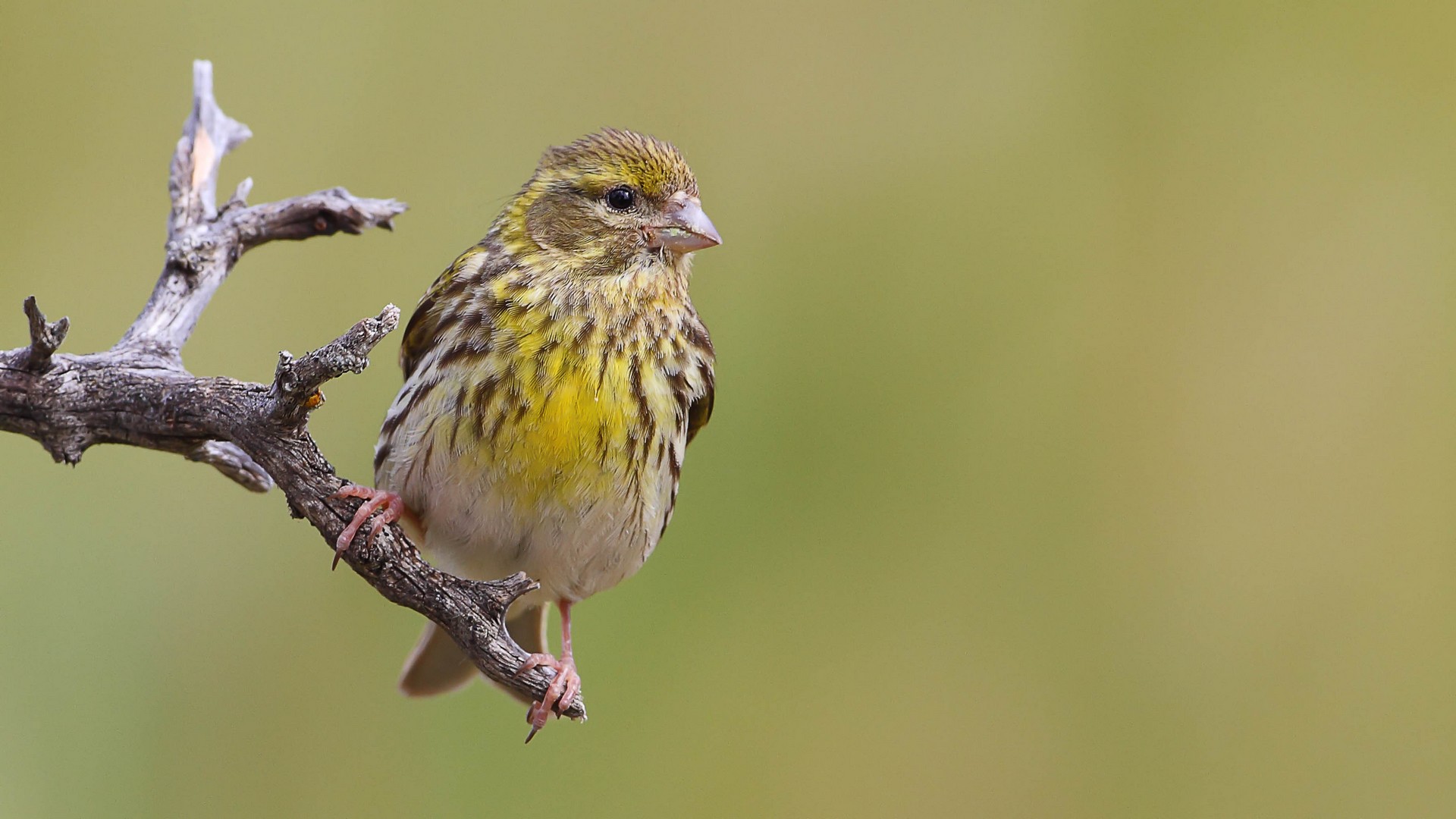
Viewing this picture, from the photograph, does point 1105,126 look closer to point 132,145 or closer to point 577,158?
point 577,158

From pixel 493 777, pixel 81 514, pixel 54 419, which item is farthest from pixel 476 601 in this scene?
pixel 81 514

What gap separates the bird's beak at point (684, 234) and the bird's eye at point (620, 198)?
0.09 metres

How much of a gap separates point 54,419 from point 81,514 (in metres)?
1.87

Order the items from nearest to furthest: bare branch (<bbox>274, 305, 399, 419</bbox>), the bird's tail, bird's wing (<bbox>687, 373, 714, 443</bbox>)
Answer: bare branch (<bbox>274, 305, 399, 419</bbox>) → bird's wing (<bbox>687, 373, 714, 443</bbox>) → the bird's tail

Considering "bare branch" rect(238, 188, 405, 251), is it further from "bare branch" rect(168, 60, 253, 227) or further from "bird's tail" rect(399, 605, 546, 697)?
"bird's tail" rect(399, 605, 546, 697)

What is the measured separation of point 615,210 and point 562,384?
473mm

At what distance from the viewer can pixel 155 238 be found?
498cm

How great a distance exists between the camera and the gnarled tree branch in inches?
100

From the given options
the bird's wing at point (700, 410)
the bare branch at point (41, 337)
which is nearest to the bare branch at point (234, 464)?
the bare branch at point (41, 337)

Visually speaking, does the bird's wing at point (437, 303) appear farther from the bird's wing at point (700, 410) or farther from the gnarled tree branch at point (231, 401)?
the bird's wing at point (700, 410)

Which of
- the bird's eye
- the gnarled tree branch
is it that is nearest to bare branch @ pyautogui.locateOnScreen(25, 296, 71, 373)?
the gnarled tree branch

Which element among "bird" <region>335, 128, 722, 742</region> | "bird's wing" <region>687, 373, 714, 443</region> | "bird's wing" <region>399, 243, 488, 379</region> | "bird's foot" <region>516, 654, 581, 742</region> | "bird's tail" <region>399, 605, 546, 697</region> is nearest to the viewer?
"bird's foot" <region>516, 654, 581, 742</region>

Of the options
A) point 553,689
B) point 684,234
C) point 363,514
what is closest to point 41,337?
point 363,514

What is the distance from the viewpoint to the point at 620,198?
10.8 ft
